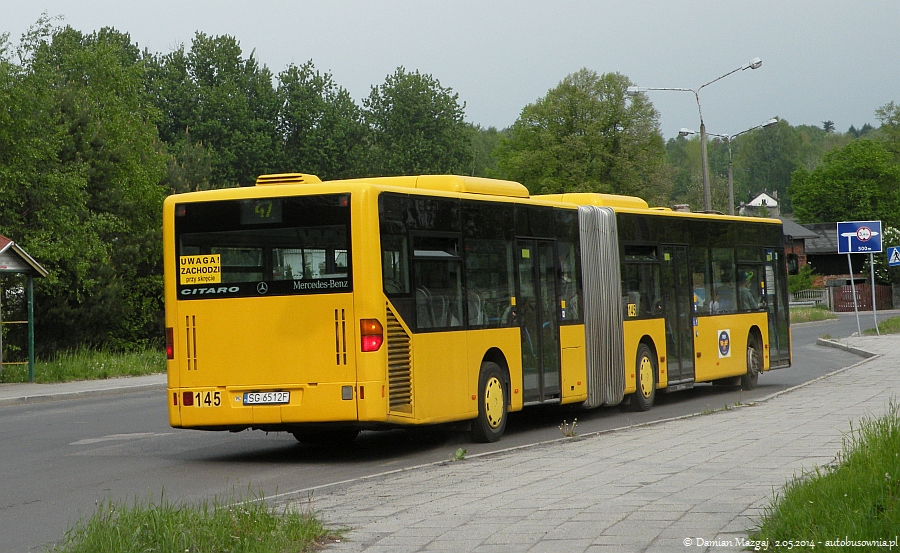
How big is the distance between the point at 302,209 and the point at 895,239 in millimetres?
67597

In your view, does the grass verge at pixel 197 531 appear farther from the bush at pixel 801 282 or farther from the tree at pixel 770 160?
the tree at pixel 770 160

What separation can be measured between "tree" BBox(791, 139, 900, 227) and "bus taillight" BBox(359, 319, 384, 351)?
10384cm

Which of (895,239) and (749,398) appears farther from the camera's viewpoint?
(895,239)

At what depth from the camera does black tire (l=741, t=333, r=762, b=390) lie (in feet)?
73.9

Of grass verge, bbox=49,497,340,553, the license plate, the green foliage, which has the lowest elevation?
grass verge, bbox=49,497,340,553

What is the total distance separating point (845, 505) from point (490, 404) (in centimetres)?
804

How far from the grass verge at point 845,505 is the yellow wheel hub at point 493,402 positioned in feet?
20.9

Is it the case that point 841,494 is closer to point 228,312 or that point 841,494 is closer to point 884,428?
point 884,428

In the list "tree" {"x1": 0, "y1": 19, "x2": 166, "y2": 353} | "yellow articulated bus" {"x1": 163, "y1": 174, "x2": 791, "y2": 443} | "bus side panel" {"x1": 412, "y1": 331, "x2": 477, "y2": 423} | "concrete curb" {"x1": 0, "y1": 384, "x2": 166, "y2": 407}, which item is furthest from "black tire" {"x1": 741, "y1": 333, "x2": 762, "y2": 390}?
"tree" {"x1": 0, "y1": 19, "x2": 166, "y2": 353}

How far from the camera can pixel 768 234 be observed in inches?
926

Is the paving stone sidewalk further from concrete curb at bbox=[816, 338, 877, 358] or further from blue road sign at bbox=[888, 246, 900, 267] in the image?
blue road sign at bbox=[888, 246, 900, 267]

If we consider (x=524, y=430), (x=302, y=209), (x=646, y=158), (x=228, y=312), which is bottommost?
(x=524, y=430)

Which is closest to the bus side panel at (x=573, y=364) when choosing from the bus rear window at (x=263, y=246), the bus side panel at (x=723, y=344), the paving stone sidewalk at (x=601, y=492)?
the paving stone sidewalk at (x=601, y=492)

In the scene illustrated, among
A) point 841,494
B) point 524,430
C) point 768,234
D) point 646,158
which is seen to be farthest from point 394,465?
point 646,158
